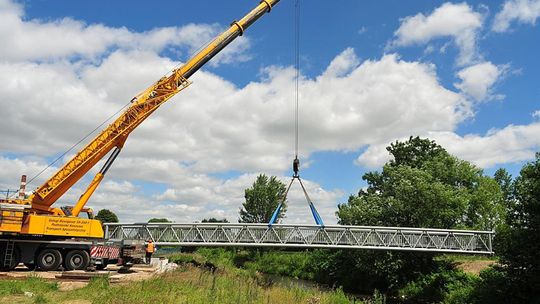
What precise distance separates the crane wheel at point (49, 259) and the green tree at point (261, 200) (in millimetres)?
57930

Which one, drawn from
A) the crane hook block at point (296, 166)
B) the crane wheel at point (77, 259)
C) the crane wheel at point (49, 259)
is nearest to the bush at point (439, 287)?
the crane hook block at point (296, 166)

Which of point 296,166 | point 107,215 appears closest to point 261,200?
point 107,215

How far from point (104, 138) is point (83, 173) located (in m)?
2.15

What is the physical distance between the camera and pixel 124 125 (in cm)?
2322

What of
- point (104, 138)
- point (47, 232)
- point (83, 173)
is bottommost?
point (47, 232)

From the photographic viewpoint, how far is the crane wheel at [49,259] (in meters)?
21.8

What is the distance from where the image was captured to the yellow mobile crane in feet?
68.8

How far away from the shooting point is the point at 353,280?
44219mm

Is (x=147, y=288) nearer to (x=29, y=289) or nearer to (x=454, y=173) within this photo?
(x=29, y=289)

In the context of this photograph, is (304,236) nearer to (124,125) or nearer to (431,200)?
(431,200)

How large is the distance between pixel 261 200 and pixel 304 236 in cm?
4328

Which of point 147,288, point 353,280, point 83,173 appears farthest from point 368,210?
point 147,288

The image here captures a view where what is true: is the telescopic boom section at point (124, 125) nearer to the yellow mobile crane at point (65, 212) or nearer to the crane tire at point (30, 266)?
the yellow mobile crane at point (65, 212)

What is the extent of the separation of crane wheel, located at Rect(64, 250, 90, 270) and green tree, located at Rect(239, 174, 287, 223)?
57307 mm
